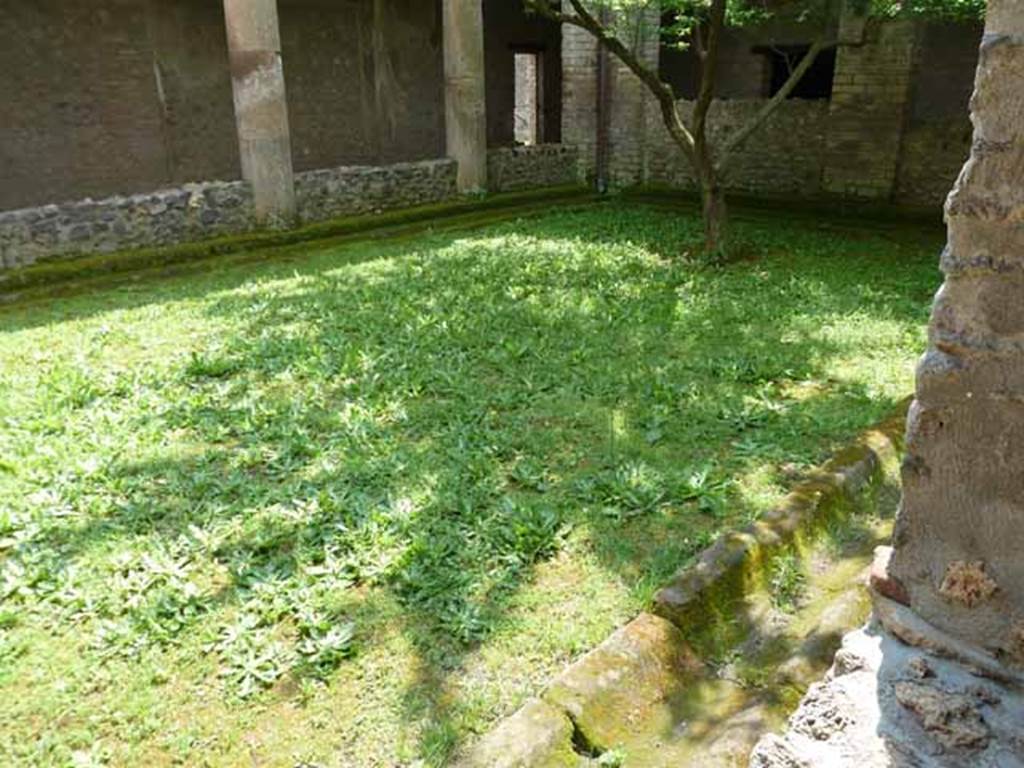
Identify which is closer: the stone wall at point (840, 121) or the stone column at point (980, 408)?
the stone column at point (980, 408)

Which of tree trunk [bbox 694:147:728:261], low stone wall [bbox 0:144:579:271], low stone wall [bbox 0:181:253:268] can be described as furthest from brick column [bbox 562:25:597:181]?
low stone wall [bbox 0:181:253:268]

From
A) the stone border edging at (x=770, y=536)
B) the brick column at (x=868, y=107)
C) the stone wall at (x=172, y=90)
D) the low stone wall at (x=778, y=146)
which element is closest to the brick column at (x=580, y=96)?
the low stone wall at (x=778, y=146)

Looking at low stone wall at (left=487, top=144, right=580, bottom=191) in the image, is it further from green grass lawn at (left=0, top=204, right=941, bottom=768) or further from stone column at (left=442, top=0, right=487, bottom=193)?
green grass lawn at (left=0, top=204, right=941, bottom=768)

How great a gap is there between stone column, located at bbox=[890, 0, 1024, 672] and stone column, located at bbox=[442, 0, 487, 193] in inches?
416

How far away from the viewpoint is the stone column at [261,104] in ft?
31.4

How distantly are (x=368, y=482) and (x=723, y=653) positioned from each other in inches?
70.3

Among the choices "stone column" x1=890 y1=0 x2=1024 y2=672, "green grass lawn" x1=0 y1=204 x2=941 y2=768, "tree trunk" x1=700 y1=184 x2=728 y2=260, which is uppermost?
"stone column" x1=890 y1=0 x2=1024 y2=672

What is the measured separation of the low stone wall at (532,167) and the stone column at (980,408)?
10968mm

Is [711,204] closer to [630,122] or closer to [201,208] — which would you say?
[201,208]

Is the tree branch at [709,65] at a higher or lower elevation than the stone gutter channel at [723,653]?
higher

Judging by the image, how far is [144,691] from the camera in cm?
264

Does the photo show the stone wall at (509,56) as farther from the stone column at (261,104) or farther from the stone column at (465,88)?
the stone column at (261,104)

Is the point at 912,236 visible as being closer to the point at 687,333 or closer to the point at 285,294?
the point at 687,333

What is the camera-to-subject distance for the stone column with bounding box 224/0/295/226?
31.4 feet
